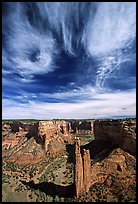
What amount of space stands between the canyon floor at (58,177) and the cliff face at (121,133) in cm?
146

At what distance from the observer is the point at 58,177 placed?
134 ft

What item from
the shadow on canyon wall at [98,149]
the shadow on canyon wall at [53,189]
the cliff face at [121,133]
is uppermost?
the cliff face at [121,133]

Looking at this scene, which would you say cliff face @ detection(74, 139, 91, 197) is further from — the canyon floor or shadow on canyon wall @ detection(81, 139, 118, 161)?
shadow on canyon wall @ detection(81, 139, 118, 161)

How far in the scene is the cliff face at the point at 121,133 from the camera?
36.4 m

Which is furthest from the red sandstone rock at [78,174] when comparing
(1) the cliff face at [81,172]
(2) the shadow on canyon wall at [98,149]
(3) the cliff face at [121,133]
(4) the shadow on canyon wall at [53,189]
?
(3) the cliff face at [121,133]

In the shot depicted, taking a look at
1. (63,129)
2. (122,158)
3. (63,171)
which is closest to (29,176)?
(63,171)

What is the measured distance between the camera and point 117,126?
143 ft

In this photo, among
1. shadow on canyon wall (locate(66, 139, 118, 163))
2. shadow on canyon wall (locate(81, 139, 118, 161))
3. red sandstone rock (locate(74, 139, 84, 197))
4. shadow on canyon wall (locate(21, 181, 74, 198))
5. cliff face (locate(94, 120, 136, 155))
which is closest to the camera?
red sandstone rock (locate(74, 139, 84, 197))

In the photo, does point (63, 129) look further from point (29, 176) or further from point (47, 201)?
point (47, 201)

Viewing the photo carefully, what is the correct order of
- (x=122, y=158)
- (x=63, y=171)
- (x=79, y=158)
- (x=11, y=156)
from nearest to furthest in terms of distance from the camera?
(x=79, y=158) < (x=122, y=158) < (x=63, y=171) < (x=11, y=156)

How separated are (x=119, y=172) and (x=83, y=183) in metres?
8.47

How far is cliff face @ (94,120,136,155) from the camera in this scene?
36.4 m

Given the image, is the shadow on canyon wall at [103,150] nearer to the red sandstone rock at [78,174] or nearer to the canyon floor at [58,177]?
the canyon floor at [58,177]

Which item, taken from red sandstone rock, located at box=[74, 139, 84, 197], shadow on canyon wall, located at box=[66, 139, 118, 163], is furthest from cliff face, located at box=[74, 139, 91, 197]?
shadow on canyon wall, located at box=[66, 139, 118, 163]
